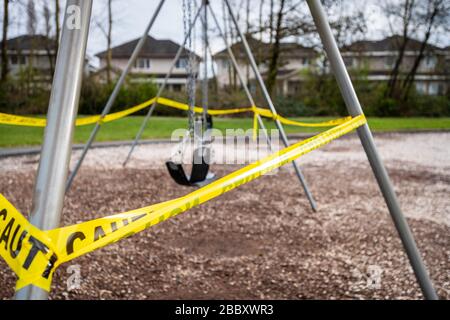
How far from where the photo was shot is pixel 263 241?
2.85 metres

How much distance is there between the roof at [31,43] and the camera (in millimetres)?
11966

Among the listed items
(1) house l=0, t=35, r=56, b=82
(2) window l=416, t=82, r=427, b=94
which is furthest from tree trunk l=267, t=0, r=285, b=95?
(2) window l=416, t=82, r=427, b=94

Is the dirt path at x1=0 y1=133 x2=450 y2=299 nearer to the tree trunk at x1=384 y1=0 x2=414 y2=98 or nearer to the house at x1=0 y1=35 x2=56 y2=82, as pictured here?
the house at x1=0 y1=35 x2=56 y2=82

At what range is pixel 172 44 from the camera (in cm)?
3997

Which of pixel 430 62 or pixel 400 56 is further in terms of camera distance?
pixel 430 62

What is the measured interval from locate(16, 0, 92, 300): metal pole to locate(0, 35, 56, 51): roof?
38.4 feet

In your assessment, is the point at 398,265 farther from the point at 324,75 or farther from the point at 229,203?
the point at 324,75

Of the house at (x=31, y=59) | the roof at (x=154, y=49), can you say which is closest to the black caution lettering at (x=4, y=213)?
the house at (x=31, y=59)

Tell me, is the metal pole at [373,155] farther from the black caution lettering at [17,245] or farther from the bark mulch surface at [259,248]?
the black caution lettering at [17,245]

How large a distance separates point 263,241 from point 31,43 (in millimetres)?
13091

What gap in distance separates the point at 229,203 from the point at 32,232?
3.28m

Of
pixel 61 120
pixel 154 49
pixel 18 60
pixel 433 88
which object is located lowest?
pixel 61 120

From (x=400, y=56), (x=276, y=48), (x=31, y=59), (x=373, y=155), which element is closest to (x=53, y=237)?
(x=373, y=155)

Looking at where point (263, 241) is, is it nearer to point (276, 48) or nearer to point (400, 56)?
point (276, 48)
